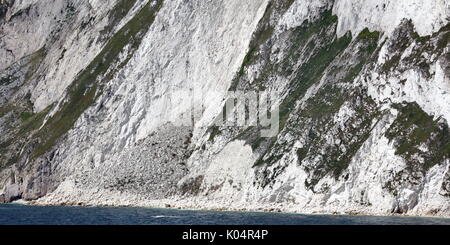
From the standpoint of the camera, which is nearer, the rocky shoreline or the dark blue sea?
the dark blue sea

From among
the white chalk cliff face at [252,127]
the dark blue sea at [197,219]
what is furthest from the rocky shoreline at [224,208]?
the dark blue sea at [197,219]

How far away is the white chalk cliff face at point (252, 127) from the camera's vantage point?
223ft

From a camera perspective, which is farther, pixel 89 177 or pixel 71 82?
Answer: pixel 71 82

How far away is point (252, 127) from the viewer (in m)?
86.8

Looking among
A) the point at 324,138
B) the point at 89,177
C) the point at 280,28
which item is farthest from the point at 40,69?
the point at 324,138

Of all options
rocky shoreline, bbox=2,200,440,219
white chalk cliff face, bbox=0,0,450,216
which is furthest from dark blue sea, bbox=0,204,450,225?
white chalk cliff face, bbox=0,0,450,216

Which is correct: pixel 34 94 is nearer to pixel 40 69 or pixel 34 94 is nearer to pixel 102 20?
pixel 40 69

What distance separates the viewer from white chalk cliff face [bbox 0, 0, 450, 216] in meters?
67.9

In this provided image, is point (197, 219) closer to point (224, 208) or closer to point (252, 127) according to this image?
point (224, 208)

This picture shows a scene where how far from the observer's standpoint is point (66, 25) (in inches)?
5694

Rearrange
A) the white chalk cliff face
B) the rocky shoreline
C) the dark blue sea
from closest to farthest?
the dark blue sea < the rocky shoreline < the white chalk cliff face

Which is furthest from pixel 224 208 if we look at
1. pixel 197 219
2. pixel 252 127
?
pixel 197 219

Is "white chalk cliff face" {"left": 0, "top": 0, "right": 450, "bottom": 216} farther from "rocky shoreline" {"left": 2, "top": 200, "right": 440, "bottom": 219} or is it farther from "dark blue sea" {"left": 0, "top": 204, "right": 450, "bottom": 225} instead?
"dark blue sea" {"left": 0, "top": 204, "right": 450, "bottom": 225}
